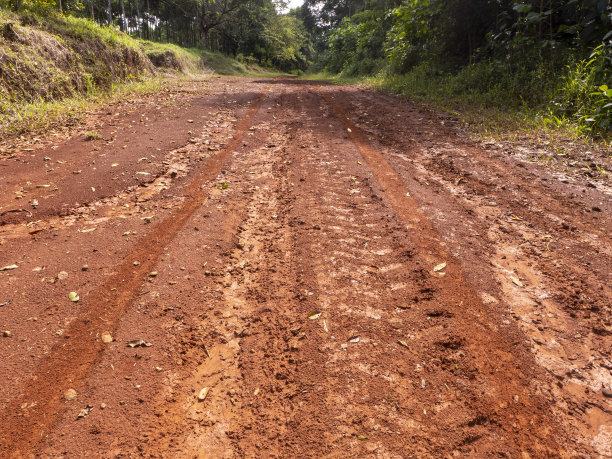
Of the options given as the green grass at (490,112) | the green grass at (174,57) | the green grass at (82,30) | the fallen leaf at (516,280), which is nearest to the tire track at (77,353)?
the fallen leaf at (516,280)

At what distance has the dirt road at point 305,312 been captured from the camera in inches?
67.5

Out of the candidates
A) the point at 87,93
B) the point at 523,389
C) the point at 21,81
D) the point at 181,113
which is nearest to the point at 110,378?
the point at 523,389

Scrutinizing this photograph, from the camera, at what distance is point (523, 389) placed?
6.09ft

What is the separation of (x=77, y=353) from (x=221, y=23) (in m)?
34.2

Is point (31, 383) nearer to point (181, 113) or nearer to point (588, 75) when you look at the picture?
point (181, 113)

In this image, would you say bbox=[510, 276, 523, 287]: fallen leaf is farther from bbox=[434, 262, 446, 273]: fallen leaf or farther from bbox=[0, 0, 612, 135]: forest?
bbox=[0, 0, 612, 135]: forest

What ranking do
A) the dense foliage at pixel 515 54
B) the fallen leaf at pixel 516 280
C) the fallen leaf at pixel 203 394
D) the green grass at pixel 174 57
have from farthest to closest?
the green grass at pixel 174 57
the dense foliage at pixel 515 54
the fallen leaf at pixel 516 280
the fallen leaf at pixel 203 394

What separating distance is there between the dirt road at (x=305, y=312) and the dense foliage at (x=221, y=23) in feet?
89.9

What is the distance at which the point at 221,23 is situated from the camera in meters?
30.3

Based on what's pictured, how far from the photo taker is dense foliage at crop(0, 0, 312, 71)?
94.0 feet

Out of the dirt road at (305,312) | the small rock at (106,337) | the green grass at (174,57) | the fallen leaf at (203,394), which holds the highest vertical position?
the green grass at (174,57)

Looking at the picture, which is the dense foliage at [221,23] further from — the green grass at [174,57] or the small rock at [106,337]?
the small rock at [106,337]

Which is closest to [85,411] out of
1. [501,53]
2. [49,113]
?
[49,113]

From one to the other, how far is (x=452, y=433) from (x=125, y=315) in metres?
2.09
